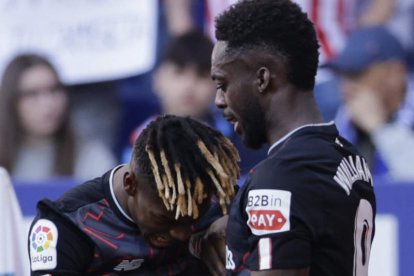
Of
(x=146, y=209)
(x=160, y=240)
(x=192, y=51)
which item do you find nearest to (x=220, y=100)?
(x=146, y=209)

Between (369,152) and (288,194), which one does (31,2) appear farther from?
(288,194)

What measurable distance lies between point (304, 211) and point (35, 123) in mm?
4829

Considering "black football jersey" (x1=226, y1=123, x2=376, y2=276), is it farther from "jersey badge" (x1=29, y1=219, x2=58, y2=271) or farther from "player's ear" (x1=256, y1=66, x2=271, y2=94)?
"jersey badge" (x1=29, y1=219, x2=58, y2=271)

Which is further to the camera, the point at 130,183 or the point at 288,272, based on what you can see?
the point at 130,183

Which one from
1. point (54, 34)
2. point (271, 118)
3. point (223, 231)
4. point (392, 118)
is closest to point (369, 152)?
point (392, 118)

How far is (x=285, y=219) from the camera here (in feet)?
8.70

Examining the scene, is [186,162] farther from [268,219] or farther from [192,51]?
[192,51]

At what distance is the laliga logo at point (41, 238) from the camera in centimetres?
329

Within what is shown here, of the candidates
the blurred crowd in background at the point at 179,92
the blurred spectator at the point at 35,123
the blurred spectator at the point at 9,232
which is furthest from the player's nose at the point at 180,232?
the blurred spectator at the point at 35,123

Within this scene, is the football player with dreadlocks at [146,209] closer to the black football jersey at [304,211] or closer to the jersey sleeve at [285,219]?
the black football jersey at [304,211]

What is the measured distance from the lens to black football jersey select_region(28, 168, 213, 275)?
3.29m

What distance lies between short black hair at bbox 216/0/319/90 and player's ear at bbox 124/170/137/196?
67 cm

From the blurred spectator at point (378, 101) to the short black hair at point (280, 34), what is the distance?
3666mm

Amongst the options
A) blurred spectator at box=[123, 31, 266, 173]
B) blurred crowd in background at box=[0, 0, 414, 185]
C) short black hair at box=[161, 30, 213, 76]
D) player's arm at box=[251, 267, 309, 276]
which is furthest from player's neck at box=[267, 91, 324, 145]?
short black hair at box=[161, 30, 213, 76]
